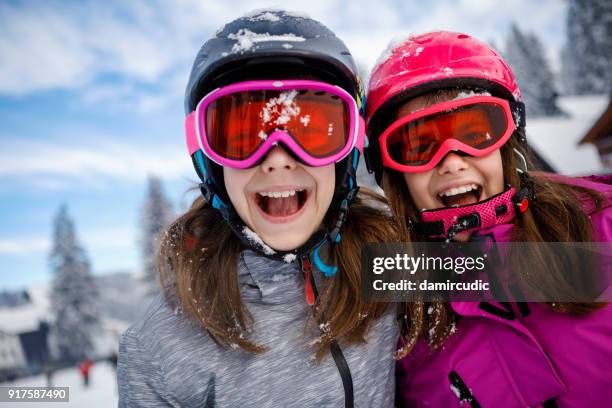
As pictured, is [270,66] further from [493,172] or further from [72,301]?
[72,301]

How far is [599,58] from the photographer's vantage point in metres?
38.3

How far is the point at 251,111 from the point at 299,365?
1465 millimetres

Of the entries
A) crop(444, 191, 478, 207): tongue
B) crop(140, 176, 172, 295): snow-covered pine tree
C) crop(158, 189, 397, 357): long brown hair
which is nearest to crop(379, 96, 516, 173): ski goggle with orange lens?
crop(444, 191, 478, 207): tongue

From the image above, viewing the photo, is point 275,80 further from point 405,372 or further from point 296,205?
point 405,372

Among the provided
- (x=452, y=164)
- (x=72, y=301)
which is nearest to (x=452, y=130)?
(x=452, y=164)

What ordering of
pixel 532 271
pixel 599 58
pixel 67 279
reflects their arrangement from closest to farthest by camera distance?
pixel 532 271 → pixel 67 279 → pixel 599 58

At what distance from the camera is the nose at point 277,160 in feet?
6.53

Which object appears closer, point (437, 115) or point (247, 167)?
point (247, 167)

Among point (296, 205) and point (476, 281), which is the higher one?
point (296, 205)

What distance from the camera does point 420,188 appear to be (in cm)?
230

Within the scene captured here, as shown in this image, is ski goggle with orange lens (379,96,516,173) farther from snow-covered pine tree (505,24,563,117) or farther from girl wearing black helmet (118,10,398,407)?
snow-covered pine tree (505,24,563,117)

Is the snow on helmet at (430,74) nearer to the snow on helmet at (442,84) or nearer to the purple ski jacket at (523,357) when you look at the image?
the snow on helmet at (442,84)

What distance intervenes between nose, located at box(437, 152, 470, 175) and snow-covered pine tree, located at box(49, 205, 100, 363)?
112ft

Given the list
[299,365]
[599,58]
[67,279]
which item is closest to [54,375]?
[67,279]
